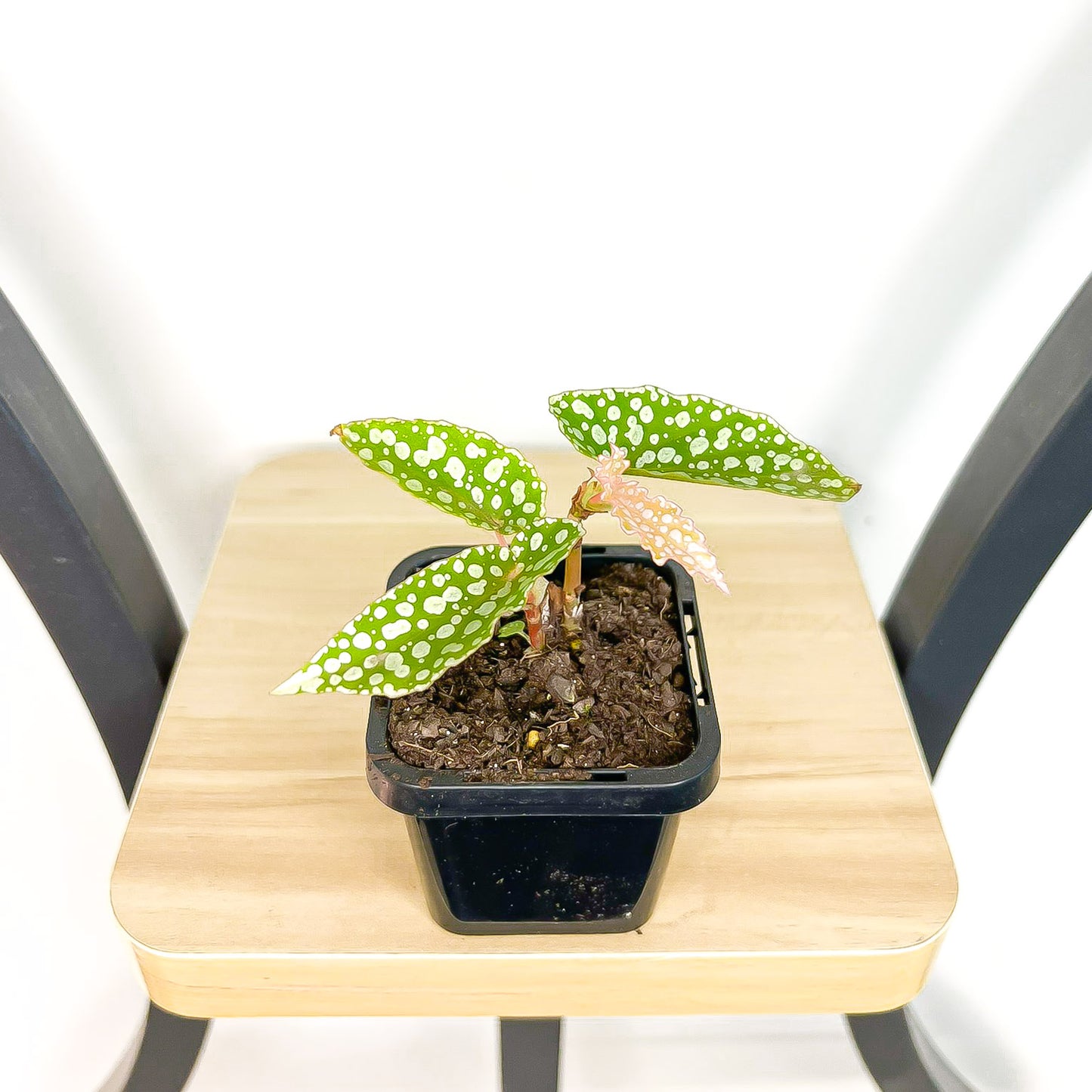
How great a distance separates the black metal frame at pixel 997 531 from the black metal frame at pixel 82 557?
522 millimetres

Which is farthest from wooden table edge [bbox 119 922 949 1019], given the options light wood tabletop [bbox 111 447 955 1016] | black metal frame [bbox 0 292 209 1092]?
black metal frame [bbox 0 292 209 1092]

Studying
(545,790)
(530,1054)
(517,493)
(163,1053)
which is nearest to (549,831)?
(545,790)

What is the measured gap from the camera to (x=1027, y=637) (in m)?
0.91

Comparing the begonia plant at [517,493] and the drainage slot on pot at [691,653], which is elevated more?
the begonia plant at [517,493]

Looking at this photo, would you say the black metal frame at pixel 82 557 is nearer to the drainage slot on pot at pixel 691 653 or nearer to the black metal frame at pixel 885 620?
the black metal frame at pixel 885 620

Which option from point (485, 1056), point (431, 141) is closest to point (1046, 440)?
point (431, 141)

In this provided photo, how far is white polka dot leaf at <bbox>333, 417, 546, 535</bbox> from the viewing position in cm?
41

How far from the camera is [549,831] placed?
1.50ft

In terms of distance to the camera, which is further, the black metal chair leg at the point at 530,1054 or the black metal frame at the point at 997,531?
the black metal chair leg at the point at 530,1054

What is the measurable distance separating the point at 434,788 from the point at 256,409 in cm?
48

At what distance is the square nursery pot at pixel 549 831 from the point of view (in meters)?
0.43

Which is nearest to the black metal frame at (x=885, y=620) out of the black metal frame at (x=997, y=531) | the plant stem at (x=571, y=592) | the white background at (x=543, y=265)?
the black metal frame at (x=997, y=531)

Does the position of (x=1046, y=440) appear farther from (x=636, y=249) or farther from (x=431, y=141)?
(x=431, y=141)

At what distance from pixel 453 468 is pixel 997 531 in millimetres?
372
